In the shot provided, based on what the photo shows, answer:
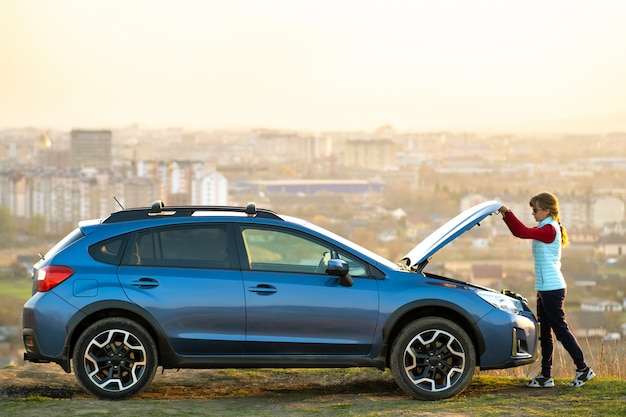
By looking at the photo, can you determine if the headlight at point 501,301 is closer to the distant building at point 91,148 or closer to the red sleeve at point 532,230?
the red sleeve at point 532,230

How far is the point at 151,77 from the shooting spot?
171m

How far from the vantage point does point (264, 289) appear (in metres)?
7.66

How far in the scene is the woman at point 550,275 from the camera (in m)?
8.48

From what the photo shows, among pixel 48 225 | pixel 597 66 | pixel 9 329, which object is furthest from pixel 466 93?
pixel 9 329

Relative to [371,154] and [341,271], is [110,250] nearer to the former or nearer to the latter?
[341,271]

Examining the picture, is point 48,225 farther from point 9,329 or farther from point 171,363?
point 171,363

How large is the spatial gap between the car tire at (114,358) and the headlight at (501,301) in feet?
8.31

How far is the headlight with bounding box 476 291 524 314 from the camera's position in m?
7.93

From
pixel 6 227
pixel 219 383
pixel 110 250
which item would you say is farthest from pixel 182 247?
pixel 6 227

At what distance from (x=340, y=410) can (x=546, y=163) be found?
148 m

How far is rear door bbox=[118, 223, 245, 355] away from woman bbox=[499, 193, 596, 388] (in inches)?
92.4

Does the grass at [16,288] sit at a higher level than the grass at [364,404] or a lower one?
lower

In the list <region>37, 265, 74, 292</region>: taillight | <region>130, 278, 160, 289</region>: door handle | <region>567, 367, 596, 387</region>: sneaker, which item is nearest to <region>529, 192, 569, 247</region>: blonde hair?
<region>567, 367, 596, 387</region>: sneaker

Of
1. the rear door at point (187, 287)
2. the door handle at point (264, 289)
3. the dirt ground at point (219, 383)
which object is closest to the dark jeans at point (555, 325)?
the dirt ground at point (219, 383)
